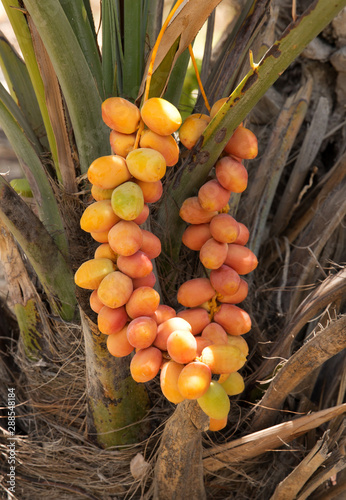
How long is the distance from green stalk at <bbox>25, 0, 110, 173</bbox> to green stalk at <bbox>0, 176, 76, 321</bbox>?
143 mm

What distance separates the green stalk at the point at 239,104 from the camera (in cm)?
66

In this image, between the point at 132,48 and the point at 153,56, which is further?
the point at 132,48

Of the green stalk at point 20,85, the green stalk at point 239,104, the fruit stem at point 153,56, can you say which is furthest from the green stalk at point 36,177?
the fruit stem at point 153,56

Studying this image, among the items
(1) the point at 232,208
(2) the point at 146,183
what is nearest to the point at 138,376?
(2) the point at 146,183

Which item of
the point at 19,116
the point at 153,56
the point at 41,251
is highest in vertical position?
the point at 153,56

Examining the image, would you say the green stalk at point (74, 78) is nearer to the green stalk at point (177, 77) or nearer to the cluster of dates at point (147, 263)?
the cluster of dates at point (147, 263)

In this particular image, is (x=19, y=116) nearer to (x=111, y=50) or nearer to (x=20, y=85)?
(x=20, y=85)

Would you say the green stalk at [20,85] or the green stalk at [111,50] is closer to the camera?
the green stalk at [111,50]

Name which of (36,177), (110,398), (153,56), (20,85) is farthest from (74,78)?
(110,398)

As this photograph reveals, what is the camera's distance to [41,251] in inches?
36.2

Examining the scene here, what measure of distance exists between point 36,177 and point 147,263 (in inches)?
14.7

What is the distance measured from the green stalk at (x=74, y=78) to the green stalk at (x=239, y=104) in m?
0.15

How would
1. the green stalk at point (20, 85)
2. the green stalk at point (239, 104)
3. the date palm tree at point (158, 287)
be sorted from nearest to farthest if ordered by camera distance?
the green stalk at point (239, 104) → the date palm tree at point (158, 287) → the green stalk at point (20, 85)

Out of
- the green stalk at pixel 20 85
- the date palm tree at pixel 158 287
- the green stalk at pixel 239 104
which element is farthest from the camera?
the green stalk at pixel 20 85
